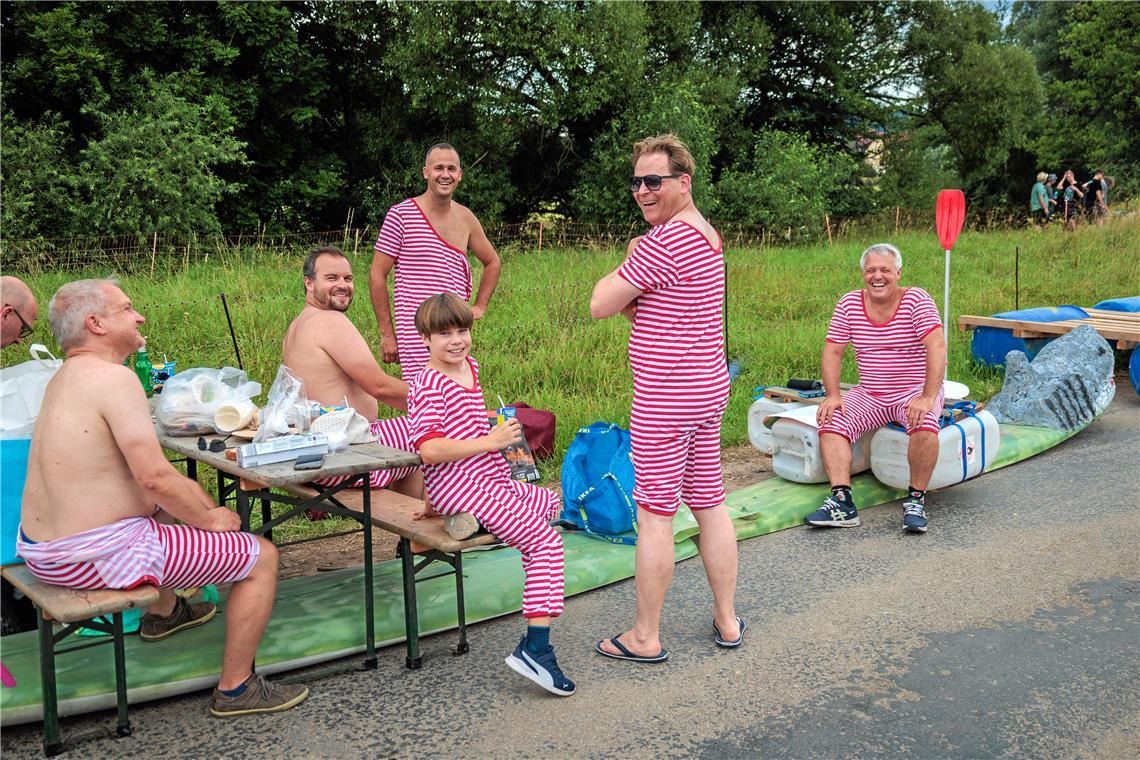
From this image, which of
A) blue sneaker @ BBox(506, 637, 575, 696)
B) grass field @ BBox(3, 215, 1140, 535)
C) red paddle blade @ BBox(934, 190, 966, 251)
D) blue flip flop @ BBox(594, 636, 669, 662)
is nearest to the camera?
blue sneaker @ BBox(506, 637, 575, 696)

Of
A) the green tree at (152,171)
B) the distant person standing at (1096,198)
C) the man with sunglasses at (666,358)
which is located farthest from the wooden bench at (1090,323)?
the distant person standing at (1096,198)

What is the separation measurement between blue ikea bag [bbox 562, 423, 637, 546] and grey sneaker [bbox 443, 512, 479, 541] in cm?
154

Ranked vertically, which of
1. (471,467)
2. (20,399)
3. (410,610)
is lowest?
(410,610)

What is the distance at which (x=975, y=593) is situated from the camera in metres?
4.58

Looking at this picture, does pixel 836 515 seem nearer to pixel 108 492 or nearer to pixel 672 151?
pixel 672 151

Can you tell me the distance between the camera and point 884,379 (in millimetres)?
6020

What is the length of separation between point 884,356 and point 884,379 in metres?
0.14

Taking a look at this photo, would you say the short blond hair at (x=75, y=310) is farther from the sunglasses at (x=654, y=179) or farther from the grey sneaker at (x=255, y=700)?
the sunglasses at (x=654, y=179)

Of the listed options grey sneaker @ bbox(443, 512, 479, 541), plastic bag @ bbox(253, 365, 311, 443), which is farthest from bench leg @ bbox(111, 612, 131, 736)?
grey sneaker @ bbox(443, 512, 479, 541)

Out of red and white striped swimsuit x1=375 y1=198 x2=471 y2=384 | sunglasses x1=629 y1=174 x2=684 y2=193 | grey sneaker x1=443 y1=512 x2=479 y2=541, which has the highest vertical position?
sunglasses x1=629 y1=174 x2=684 y2=193

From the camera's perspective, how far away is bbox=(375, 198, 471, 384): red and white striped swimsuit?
18.6 feet

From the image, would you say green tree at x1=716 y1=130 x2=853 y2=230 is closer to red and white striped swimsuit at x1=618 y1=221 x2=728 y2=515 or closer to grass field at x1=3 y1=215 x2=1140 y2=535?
grass field at x1=3 y1=215 x2=1140 y2=535

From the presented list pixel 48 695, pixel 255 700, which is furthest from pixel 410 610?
pixel 48 695

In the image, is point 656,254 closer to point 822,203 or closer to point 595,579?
point 595,579
